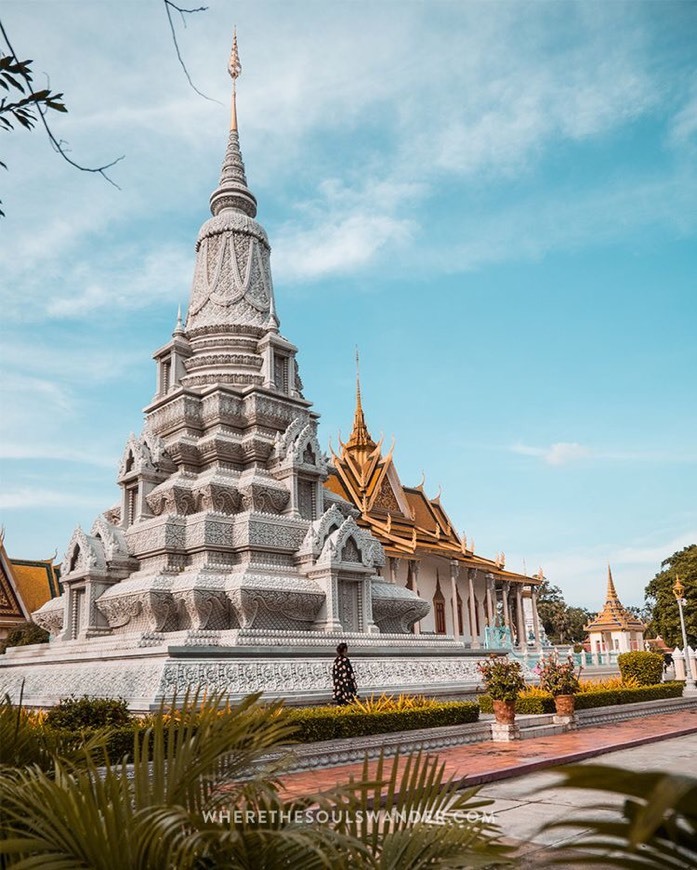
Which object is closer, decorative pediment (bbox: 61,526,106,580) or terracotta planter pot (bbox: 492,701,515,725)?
terracotta planter pot (bbox: 492,701,515,725)

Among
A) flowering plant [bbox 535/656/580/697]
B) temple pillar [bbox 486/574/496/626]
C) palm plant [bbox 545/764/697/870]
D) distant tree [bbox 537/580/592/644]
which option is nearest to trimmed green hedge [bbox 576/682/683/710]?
flowering plant [bbox 535/656/580/697]

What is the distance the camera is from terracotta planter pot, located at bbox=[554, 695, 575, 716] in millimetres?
13930

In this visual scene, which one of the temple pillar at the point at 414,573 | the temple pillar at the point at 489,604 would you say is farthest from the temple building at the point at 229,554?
the temple pillar at the point at 489,604

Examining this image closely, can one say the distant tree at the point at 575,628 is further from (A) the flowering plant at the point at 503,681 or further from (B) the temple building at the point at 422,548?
(A) the flowering plant at the point at 503,681

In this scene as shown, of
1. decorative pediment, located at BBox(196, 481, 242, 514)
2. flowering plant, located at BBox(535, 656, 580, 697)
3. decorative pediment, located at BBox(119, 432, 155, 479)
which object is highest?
decorative pediment, located at BBox(119, 432, 155, 479)

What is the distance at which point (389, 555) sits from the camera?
3081 centimetres

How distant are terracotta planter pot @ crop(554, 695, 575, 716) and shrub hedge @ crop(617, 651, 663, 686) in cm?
614

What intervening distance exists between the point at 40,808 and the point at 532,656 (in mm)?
28624

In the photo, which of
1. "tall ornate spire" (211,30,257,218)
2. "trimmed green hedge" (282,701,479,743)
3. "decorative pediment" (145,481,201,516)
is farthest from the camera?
"tall ornate spire" (211,30,257,218)

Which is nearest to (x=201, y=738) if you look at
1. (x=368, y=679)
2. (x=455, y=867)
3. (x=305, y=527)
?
(x=455, y=867)

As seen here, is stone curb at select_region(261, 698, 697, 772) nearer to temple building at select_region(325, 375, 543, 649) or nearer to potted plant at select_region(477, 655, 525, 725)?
potted plant at select_region(477, 655, 525, 725)

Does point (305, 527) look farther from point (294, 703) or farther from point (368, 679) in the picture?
point (294, 703)

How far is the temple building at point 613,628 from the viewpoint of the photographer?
→ 45750 millimetres

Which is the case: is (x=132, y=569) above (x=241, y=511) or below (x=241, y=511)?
below
